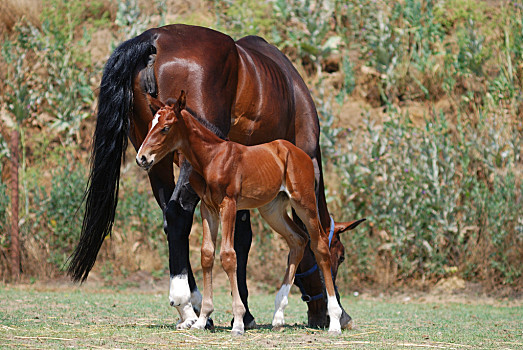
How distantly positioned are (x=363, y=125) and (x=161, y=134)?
9.10 metres

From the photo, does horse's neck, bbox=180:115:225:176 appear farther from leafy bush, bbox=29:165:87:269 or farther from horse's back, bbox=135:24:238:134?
leafy bush, bbox=29:165:87:269

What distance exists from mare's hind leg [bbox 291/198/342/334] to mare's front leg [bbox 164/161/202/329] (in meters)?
0.84

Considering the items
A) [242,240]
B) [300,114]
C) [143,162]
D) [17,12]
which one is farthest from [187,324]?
[17,12]

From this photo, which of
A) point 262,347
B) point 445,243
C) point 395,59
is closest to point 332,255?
point 262,347

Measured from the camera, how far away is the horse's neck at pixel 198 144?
5.01 meters

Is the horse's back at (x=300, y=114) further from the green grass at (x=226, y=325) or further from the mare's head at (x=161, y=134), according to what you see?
the green grass at (x=226, y=325)

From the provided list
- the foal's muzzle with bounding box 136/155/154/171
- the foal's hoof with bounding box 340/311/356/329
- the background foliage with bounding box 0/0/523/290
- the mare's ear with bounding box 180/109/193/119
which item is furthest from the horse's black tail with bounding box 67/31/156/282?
the background foliage with bounding box 0/0/523/290

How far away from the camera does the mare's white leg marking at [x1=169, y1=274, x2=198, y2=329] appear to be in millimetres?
5148

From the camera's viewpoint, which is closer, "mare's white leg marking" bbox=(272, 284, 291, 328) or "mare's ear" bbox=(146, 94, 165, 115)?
"mare's ear" bbox=(146, 94, 165, 115)

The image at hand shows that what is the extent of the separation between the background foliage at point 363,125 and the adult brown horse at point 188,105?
208 inches

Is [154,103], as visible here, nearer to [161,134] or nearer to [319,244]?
[161,134]

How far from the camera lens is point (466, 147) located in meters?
11.1

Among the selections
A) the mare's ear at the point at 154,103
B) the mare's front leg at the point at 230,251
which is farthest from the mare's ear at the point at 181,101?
the mare's front leg at the point at 230,251

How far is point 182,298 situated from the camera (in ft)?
16.9
